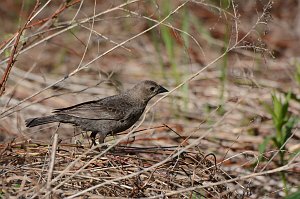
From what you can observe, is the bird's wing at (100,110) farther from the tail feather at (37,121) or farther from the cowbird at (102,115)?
the tail feather at (37,121)

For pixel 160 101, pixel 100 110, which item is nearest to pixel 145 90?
pixel 100 110

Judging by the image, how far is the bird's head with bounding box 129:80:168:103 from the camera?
5941mm

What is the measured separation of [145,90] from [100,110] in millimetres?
511

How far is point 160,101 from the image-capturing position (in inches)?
313

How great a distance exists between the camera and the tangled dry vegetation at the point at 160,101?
4352mm

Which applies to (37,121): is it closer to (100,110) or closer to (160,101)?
(100,110)

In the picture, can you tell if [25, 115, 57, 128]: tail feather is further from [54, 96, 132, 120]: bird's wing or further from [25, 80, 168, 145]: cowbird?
[54, 96, 132, 120]: bird's wing

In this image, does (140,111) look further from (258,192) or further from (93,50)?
(93,50)

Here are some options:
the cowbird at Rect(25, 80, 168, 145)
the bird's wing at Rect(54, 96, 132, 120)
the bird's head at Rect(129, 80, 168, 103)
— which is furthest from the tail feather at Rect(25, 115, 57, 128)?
the bird's head at Rect(129, 80, 168, 103)

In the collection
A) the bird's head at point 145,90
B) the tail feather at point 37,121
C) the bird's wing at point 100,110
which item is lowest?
the tail feather at point 37,121

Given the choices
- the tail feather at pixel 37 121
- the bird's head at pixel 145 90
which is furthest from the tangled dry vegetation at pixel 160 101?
the bird's head at pixel 145 90

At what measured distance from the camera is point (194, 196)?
4.39 meters

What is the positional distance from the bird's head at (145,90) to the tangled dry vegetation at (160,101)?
238mm

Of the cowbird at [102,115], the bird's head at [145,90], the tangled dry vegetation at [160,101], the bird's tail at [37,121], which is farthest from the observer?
the bird's head at [145,90]
